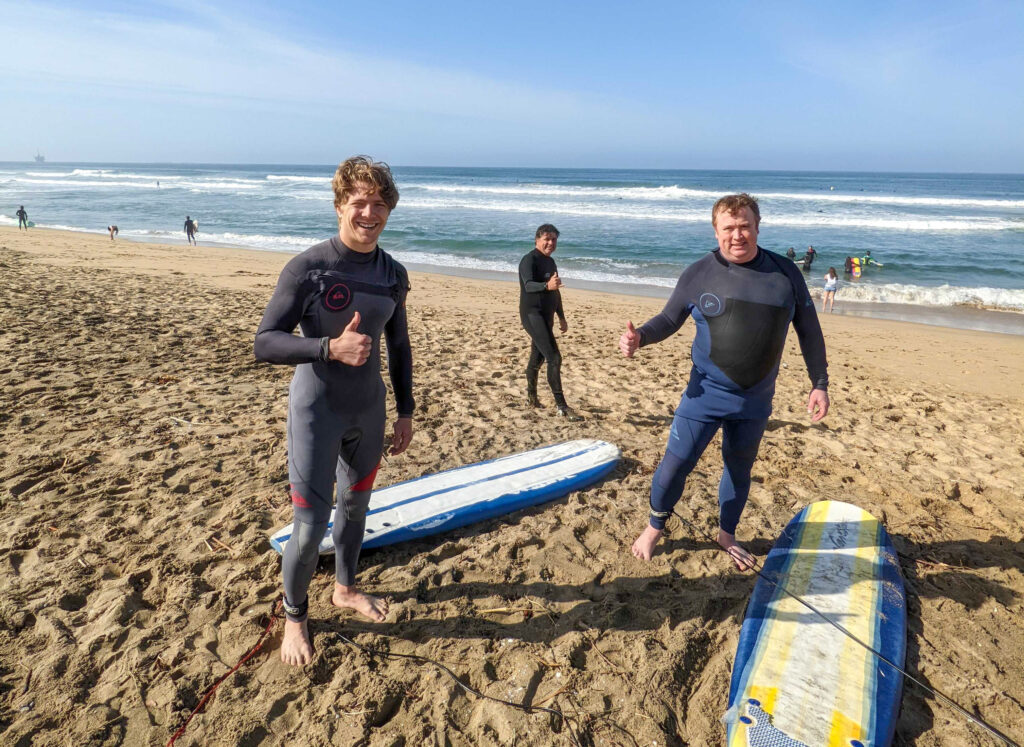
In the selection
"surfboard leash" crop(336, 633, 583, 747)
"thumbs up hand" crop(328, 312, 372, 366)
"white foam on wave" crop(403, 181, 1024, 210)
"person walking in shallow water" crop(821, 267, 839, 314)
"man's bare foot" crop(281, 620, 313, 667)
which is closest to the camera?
"thumbs up hand" crop(328, 312, 372, 366)

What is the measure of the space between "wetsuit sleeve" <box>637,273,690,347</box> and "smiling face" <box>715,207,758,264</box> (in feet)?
0.89

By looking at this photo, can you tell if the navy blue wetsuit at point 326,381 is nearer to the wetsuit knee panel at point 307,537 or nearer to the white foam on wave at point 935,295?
the wetsuit knee panel at point 307,537

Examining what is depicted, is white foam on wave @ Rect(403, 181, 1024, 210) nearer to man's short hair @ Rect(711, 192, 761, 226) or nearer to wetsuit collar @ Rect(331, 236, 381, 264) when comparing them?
man's short hair @ Rect(711, 192, 761, 226)

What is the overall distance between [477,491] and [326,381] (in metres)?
1.83

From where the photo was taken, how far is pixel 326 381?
86.5 inches

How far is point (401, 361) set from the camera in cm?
258

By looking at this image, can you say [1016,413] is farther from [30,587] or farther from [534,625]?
[30,587]

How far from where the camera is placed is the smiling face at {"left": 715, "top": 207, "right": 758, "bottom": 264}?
2.67 meters

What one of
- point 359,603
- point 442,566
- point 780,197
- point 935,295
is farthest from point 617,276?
point 780,197

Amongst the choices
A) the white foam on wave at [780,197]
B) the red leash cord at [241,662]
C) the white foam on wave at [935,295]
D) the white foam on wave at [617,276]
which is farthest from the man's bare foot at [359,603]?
the white foam on wave at [780,197]

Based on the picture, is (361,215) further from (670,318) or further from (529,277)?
(529,277)

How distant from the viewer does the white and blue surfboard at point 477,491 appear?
3.36m

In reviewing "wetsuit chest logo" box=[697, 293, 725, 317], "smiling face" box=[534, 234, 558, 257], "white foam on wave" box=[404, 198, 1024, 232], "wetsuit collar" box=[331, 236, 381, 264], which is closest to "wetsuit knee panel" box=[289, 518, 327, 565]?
"wetsuit collar" box=[331, 236, 381, 264]

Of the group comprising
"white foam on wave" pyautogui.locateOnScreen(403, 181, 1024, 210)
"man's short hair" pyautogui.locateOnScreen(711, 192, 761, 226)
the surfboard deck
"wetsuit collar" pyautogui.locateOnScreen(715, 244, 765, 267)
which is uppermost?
"white foam on wave" pyautogui.locateOnScreen(403, 181, 1024, 210)
